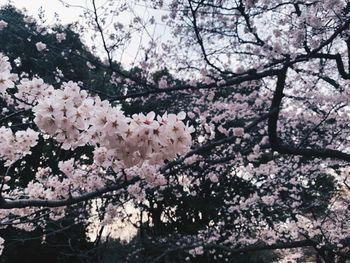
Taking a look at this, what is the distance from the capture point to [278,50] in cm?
629

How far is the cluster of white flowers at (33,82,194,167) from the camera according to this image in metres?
1.79

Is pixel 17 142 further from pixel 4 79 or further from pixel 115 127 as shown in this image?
pixel 115 127

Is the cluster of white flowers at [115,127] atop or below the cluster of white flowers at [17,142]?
below

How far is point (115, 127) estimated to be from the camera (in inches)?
69.9

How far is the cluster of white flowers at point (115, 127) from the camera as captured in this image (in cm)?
179

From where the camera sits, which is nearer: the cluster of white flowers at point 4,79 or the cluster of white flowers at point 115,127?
the cluster of white flowers at point 115,127

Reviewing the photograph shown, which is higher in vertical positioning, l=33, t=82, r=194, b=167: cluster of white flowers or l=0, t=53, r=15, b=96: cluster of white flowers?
l=0, t=53, r=15, b=96: cluster of white flowers

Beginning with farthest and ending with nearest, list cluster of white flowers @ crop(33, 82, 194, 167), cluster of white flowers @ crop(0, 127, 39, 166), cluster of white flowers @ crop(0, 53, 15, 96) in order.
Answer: cluster of white flowers @ crop(0, 127, 39, 166) < cluster of white flowers @ crop(0, 53, 15, 96) < cluster of white flowers @ crop(33, 82, 194, 167)

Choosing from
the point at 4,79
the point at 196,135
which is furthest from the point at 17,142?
the point at 196,135

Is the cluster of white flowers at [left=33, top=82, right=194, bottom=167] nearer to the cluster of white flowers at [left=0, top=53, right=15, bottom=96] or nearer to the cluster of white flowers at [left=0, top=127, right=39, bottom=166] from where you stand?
the cluster of white flowers at [left=0, top=53, right=15, bottom=96]

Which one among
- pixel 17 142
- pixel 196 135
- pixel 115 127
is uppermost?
pixel 196 135

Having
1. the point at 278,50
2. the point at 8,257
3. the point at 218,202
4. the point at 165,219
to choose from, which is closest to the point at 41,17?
the point at 278,50

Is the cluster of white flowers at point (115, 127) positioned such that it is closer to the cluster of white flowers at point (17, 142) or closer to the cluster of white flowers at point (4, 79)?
the cluster of white flowers at point (4, 79)

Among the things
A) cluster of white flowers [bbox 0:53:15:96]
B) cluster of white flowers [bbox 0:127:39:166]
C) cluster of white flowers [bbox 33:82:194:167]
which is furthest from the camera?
cluster of white flowers [bbox 0:127:39:166]
